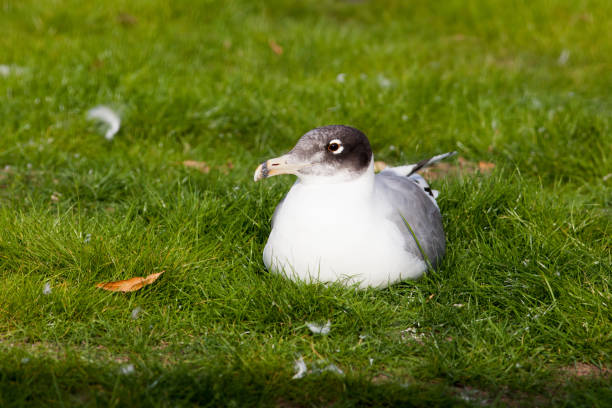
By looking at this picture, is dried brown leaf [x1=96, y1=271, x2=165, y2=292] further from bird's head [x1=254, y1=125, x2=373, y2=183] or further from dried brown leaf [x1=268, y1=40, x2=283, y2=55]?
dried brown leaf [x1=268, y1=40, x2=283, y2=55]

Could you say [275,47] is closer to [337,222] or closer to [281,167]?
[281,167]

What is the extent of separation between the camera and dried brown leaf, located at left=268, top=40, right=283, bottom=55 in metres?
7.26

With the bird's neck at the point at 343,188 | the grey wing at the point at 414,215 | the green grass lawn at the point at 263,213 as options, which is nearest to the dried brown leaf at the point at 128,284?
the green grass lawn at the point at 263,213

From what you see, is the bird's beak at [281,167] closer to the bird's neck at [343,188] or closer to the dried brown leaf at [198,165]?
the bird's neck at [343,188]

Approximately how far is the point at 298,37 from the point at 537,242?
442 centimetres

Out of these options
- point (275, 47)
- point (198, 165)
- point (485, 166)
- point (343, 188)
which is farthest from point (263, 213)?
point (275, 47)

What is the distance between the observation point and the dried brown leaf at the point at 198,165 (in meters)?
5.15

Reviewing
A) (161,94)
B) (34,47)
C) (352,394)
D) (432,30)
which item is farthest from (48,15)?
(352,394)

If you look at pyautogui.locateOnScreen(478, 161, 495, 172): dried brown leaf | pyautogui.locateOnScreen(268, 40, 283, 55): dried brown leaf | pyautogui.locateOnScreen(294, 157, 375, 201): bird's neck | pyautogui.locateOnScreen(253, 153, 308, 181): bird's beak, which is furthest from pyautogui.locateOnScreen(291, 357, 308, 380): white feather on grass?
pyautogui.locateOnScreen(268, 40, 283, 55): dried brown leaf

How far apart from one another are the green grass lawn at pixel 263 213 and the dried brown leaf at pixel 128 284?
1.7 inches

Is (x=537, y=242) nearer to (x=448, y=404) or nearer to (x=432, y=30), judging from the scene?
(x=448, y=404)

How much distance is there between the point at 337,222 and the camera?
11.0 ft

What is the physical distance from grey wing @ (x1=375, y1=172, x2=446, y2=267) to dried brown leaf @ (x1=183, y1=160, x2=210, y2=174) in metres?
1.74

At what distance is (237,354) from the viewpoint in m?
3.02
